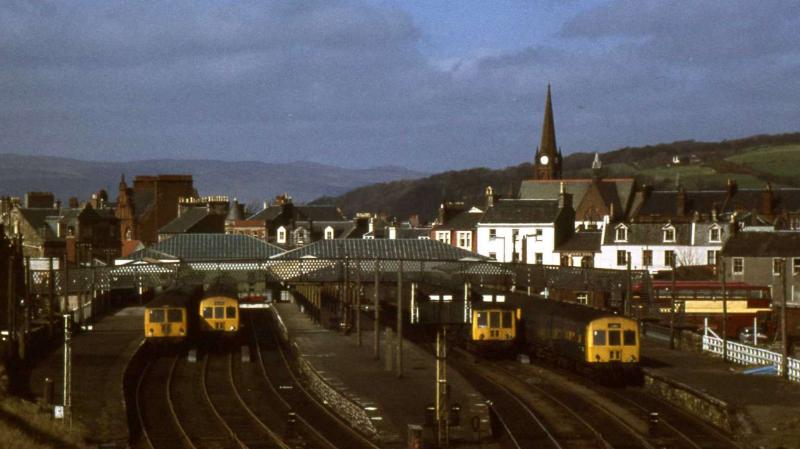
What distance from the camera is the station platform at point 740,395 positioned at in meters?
38.1

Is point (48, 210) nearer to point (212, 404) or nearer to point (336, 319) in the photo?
point (336, 319)

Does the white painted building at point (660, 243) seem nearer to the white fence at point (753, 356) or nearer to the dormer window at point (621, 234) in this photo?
the dormer window at point (621, 234)

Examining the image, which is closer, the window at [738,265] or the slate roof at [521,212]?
the window at [738,265]

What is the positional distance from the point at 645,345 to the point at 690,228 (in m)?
46.7

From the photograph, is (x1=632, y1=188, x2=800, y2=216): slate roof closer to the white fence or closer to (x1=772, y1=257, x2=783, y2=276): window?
(x1=772, y1=257, x2=783, y2=276): window

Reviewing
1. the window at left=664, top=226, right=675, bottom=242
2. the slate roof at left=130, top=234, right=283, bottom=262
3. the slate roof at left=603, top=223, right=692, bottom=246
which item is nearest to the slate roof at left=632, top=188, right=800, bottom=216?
the slate roof at left=603, top=223, right=692, bottom=246

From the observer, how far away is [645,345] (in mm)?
67312

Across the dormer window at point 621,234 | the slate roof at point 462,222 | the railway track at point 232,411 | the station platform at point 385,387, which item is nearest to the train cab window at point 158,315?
the railway track at point 232,411

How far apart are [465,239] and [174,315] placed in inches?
3138

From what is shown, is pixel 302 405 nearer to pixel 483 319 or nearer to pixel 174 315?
pixel 483 319

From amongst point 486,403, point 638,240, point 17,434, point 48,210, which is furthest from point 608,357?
point 48,210

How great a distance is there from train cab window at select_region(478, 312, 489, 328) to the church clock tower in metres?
126

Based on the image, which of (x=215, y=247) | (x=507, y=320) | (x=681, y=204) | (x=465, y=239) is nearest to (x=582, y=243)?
(x=681, y=204)

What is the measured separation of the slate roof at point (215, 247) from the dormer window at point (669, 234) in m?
33.8
